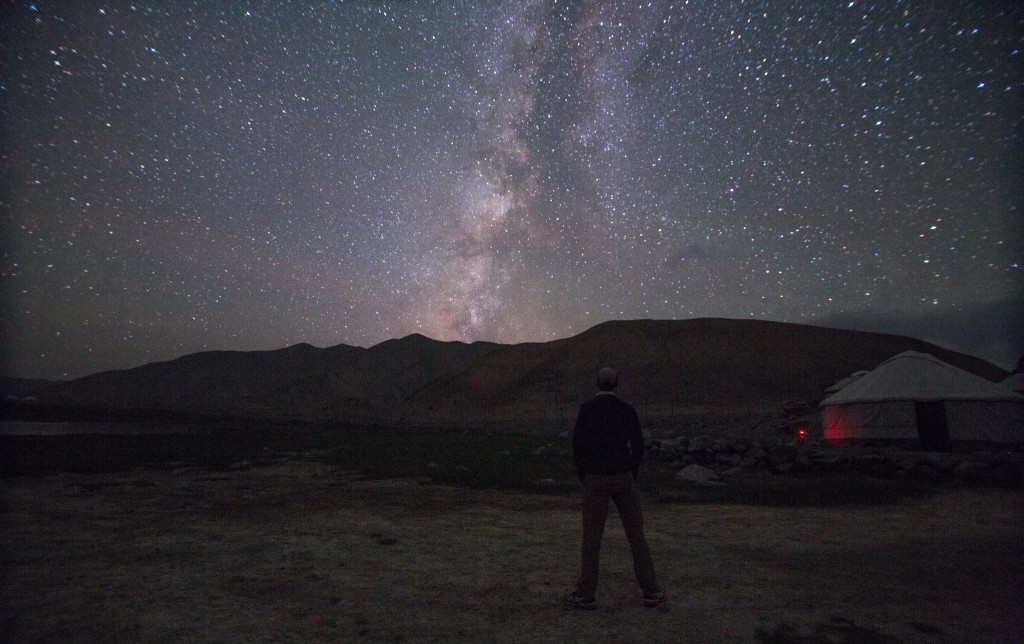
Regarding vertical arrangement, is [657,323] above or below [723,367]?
above

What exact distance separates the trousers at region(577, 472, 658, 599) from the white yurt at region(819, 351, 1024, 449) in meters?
21.8

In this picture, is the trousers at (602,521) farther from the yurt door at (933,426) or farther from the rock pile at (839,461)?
the yurt door at (933,426)

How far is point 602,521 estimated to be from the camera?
4.79m

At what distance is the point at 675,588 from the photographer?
544 centimetres

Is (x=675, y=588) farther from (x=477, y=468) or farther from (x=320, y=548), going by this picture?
(x=477, y=468)

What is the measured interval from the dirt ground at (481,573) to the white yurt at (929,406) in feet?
41.6

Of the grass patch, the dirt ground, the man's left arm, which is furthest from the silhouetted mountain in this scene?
the man's left arm

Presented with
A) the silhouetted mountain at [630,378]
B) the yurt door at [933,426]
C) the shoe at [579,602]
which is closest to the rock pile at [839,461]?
the yurt door at [933,426]

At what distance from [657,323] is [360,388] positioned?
260 feet

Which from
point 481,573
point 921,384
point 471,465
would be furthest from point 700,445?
point 481,573

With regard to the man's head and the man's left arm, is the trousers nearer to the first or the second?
the man's left arm

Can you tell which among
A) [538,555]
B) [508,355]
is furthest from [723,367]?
[538,555]

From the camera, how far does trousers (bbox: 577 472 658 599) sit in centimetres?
474

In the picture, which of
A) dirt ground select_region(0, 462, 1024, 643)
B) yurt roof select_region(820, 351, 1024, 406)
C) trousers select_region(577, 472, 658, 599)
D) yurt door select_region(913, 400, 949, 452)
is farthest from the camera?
yurt roof select_region(820, 351, 1024, 406)
